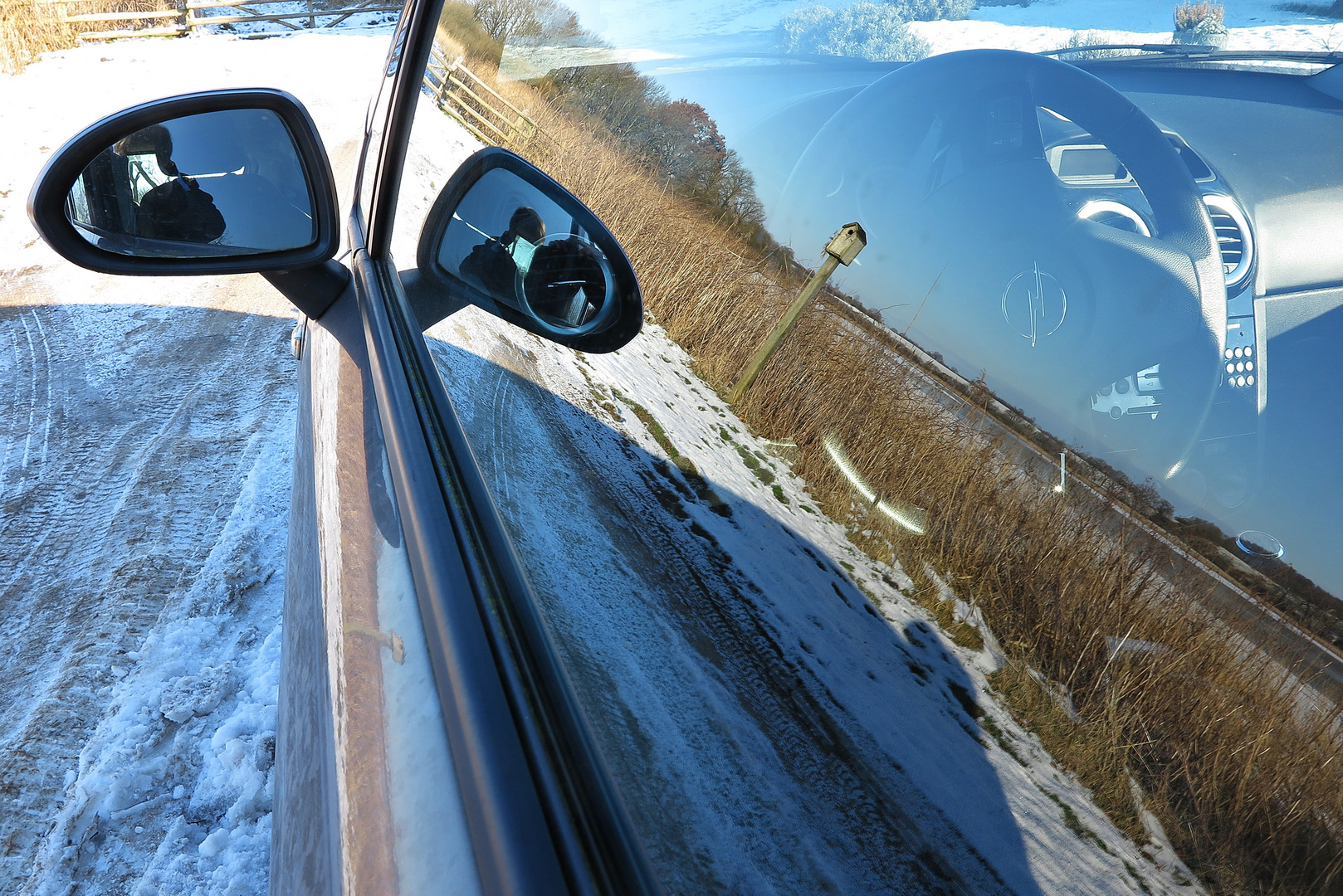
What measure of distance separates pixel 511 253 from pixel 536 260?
6cm

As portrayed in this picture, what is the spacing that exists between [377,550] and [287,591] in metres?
0.74

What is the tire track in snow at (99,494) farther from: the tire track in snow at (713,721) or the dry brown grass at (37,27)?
the dry brown grass at (37,27)

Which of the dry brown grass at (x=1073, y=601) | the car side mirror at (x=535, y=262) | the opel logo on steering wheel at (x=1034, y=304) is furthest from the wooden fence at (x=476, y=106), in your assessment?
the opel logo on steering wheel at (x=1034, y=304)

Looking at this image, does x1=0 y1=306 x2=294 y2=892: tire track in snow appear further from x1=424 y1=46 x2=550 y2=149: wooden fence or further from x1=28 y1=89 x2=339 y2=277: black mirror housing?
x1=424 y1=46 x2=550 y2=149: wooden fence

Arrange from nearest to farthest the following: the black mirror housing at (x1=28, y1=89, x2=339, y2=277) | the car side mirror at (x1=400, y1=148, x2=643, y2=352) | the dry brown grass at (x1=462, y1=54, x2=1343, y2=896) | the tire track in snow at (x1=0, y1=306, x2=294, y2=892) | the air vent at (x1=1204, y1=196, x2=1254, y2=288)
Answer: the dry brown grass at (x1=462, y1=54, x2=1343, y2=896)
the air vent at (x1=1204, y1=196, x2=1254, y2=288)
the car side mirror at (x1=400, y1=148, x2=643, y2=352)
the black mirror housing at (x1=28, y1=89, x2=339, y2=277)
the tire track in snow at (x1=0, y1=306, x2=294, y2=892)

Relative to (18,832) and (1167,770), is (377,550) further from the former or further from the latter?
(18,832)

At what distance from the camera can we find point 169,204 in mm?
1737

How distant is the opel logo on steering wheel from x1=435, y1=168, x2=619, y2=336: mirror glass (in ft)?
2.07

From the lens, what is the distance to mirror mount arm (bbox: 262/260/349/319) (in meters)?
1.84

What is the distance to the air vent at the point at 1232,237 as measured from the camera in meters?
0.70

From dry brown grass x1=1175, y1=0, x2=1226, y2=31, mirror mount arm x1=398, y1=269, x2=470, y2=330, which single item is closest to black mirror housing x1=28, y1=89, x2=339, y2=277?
mirror mount arm x1=398, y1=269, x2=470, y2=330

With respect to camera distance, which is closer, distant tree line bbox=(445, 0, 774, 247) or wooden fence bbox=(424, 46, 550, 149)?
distant tree line bbox=(445, 0, 774, 247)

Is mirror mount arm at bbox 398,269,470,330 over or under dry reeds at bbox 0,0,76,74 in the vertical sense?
over

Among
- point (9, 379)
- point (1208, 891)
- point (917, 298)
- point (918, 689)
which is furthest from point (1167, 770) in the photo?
point (9, 379)
